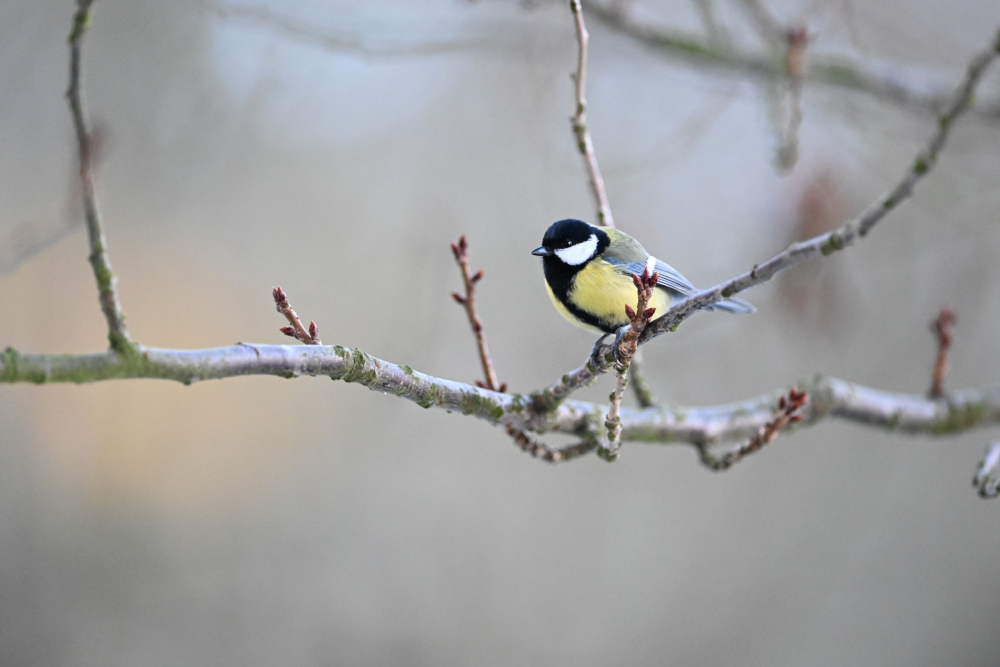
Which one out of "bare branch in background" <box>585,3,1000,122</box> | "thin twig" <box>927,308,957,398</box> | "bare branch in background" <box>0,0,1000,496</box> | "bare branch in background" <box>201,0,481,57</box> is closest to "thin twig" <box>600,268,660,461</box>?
"bare branch in background" <box>0,0,1000,496</box>

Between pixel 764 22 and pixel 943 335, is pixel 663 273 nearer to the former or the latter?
pixel 943 335

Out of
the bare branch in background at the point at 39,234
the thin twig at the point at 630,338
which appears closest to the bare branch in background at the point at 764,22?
the thin twig at the point at 630,338

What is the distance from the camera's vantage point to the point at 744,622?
4.02m

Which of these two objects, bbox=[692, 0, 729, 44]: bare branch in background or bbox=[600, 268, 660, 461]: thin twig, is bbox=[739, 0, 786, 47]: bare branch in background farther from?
bbox=[600, 268, 660, 461]: thin twig

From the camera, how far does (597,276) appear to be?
1.68 meters

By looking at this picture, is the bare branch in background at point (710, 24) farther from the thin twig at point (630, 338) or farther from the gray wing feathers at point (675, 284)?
the thin twig at point (630, 338)

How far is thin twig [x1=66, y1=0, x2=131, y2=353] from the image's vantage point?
2.40ft

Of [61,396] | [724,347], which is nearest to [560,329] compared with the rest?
[724,347]

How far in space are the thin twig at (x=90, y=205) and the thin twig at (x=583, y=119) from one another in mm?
721

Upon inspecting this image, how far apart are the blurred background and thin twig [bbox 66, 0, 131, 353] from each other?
2326 millimetres

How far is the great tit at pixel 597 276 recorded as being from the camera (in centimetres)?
165

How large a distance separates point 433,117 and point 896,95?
9.52 feet

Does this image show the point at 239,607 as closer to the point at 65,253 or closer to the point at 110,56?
the point at 65,253

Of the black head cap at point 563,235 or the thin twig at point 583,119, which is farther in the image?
the black head cap at point 563,235
